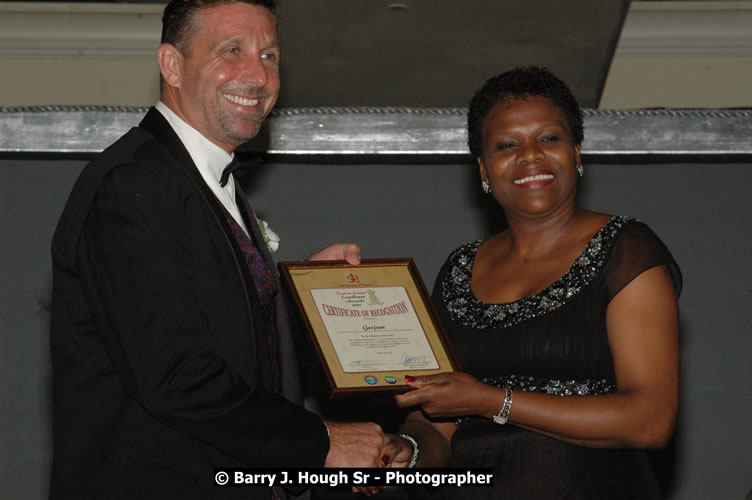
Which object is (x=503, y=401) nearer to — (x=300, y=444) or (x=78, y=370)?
(x=300, y=444)

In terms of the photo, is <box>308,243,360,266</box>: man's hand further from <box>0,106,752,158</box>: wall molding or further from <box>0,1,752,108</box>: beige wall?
<box>0,1,752,108</box>: beige wall

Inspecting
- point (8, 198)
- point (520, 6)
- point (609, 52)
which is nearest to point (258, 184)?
point (8, 198)

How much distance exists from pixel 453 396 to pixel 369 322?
10.7 inches

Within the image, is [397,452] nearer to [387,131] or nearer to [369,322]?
[369,322]

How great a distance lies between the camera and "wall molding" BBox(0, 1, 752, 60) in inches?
199

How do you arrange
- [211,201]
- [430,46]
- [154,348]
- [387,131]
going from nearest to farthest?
[154,348], [211,201], [387,131], [430,46]

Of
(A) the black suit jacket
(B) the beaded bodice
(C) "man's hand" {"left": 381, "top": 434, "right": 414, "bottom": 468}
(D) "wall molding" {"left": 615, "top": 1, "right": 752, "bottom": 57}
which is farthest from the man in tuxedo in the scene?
(D) "wall molding" {"left": 615, "top": 1, "right": 752, "bottom": 57}

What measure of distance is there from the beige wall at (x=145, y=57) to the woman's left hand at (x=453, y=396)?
3.22 meters

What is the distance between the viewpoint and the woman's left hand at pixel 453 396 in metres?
2.15

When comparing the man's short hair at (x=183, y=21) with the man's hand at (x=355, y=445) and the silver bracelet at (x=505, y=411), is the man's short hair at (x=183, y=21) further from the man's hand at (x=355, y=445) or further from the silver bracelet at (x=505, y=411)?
the silver bracelet at (x=505, y=411)

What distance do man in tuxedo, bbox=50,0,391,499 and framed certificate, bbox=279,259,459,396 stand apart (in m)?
0.20

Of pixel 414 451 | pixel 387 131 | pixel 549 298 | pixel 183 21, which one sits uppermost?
pixel 183 21

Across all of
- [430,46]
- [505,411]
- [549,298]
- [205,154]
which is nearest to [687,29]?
[430,46]

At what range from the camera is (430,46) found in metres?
4.28
